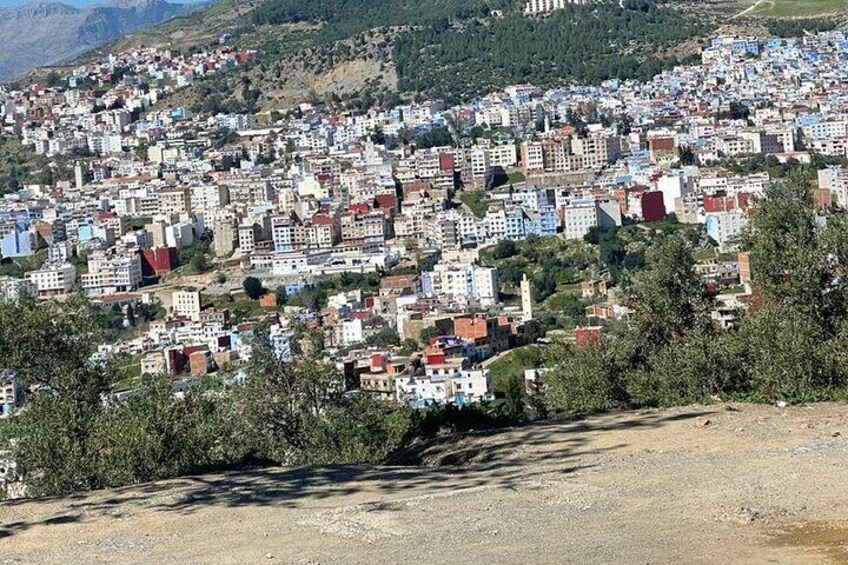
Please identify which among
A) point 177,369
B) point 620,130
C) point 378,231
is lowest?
point 177,369

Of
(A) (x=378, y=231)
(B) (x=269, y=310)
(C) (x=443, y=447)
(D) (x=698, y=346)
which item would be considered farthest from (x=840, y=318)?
(A) (x=378, y=231)

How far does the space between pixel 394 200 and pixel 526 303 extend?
15564 millimetres

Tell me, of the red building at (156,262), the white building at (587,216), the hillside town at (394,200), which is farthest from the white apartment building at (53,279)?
the white building at (587,216)

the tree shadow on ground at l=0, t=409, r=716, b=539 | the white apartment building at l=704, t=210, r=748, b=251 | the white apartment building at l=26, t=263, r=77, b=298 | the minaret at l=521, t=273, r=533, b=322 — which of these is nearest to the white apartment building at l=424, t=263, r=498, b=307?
the minaret at l=521, t=273, r=533, b=322

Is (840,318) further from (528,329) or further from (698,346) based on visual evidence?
(528,329)

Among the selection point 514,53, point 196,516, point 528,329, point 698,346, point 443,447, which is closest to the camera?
point 196,516

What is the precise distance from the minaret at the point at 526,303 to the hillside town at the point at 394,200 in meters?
0.12

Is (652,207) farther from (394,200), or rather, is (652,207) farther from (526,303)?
(526,303)

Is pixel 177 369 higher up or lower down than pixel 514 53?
lower down

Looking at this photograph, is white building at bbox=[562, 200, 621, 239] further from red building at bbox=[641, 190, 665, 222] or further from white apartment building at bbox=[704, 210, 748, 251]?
white apartment building at bbox=[704, 210, 748, 251]

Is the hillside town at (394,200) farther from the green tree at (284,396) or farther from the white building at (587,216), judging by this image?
the green tree at (284,396)

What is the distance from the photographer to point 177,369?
26.6m

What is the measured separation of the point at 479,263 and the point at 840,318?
2552 centimetres

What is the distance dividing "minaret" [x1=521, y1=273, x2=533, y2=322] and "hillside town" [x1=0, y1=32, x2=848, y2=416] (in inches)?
4.6
